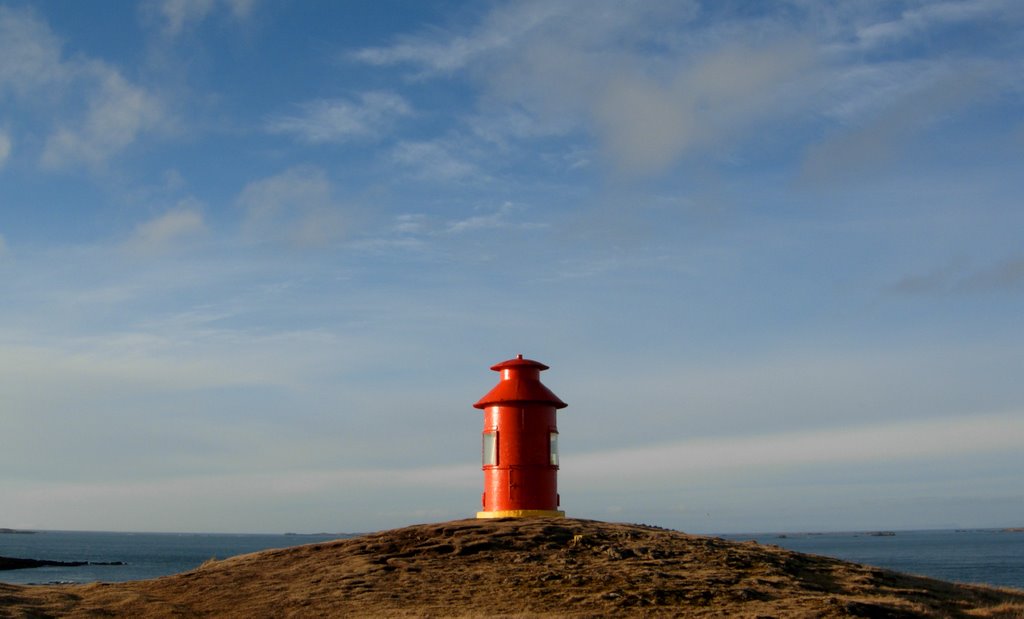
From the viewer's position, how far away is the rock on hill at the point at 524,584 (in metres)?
17.4

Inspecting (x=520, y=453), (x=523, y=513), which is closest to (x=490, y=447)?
(x=520, y=453)

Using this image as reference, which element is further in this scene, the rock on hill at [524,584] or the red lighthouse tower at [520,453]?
the red lighthouse tower at [520,453]

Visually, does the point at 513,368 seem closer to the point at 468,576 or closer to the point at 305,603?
the point at 468,576

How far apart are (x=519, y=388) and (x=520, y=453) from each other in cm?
170

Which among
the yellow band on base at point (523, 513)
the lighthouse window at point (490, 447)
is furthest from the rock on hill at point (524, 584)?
the lighthouse window at point (490, 447)

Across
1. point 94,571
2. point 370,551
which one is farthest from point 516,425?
point 94,571

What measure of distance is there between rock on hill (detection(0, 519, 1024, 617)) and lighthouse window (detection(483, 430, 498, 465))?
196 cm

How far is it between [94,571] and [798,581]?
7896 centimetres

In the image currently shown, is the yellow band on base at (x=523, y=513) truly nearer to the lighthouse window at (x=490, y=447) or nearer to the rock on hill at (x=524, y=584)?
the rock on hill at (x=524, y=584)

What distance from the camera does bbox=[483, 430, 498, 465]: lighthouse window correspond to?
A: 961 inches

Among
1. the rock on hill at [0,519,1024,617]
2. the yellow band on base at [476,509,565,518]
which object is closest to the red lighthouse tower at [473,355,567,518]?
the yellow band on base at [476,509,565,518]

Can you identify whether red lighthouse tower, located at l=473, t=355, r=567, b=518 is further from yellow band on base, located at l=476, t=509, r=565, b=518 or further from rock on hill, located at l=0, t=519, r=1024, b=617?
rock on hill, located at l=0, t=519, r=1024, b=617

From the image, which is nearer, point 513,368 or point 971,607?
point 971,607

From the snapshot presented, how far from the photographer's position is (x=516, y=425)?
79.6ft
